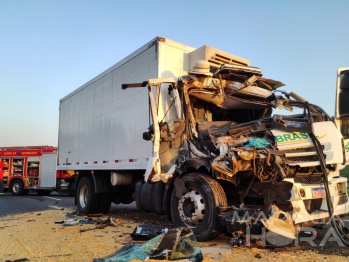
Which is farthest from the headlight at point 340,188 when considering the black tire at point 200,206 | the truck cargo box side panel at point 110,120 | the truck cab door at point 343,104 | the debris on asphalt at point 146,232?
the truck cargo box side panel at point 110,120

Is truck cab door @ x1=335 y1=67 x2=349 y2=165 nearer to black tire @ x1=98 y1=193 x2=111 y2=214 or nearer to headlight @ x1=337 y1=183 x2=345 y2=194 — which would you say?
headlight @ x1=337 y1=183 x2=345 y2=194

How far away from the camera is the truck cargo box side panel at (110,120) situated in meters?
7.87

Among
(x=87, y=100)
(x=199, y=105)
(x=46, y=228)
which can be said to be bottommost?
(x=46, y=228)

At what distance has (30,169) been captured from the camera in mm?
21938

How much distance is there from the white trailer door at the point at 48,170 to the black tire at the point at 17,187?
1506mm

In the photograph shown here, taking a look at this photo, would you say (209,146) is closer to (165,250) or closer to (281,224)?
(281,224)

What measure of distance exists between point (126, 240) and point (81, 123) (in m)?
5.80

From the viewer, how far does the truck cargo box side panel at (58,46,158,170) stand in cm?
787

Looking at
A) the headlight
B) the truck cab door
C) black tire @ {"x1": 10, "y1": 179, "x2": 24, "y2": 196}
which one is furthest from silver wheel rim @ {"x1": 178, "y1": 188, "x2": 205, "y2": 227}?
black tire @ {"x1": 10, "y1": 179, "x2": 24, "y2": 196}

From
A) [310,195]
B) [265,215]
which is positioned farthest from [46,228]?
[310,195]

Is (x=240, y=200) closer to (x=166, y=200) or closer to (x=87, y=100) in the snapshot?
(x=166, y=200)

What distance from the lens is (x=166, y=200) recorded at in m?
6.71

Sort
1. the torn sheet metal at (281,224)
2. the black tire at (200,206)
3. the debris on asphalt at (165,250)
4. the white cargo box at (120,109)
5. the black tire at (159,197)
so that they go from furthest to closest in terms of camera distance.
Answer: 1. the white cargo box at (120,109)
2. the black tire at (159,197)
3. the black tire at (200,206)
4. the torn sheet metal at (281,224)
5. the debris on asphalt at (165,250)

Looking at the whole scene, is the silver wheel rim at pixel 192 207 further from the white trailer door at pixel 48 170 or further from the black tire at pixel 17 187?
the black tire at pixel 17 187
